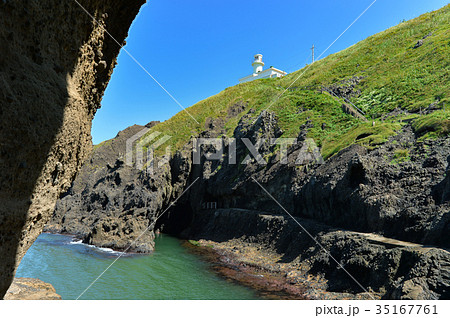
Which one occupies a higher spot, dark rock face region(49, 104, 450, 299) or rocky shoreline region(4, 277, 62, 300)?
dark rock face region(49, 104, 450, 299)

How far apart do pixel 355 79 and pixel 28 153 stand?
204 feet

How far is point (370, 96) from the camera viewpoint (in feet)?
154

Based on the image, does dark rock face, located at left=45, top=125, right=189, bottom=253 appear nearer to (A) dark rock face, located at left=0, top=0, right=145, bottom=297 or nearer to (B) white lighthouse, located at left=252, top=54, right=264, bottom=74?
(A) dark rock face, located at left=0, top=0, right=145, bottom=297

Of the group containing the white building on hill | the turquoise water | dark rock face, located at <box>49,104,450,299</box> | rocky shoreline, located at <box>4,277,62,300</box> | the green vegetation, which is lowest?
the turquoise water

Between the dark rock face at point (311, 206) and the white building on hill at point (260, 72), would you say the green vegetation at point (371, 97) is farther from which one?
the white building on hill at point (260, 72)

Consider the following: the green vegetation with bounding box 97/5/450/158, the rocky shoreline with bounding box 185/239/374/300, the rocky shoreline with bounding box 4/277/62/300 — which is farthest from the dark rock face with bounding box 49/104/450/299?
the rocky shoreline with bounding box 4/277/62/300

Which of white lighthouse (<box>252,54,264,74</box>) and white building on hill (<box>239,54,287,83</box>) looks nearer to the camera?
white building on hill (<box>239,54,287,83</box>)

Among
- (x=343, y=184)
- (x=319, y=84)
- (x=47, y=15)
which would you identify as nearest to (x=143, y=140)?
(x=319, y=84)

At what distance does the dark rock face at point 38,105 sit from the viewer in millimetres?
5332

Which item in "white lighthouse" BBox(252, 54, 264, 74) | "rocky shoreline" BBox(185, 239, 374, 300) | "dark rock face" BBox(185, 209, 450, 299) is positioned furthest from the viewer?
"white lighthouse" BBox(252, 54, 264, 74)

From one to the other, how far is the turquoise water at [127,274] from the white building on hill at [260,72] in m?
84.1

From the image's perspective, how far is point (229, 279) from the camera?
84.8 ft

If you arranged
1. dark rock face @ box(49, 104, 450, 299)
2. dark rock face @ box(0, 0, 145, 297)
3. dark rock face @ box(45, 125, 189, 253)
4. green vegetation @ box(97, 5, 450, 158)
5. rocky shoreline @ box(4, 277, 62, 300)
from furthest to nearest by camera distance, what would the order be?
dark rock face @ box(45, 125, 189, 253) → green vegetation @ box(97, 5, 450, 158) → dark rock face @ box(49, 104, 450, 299) → rocky shoreline @ box(4, 277, 62, 300) → dark rock face @ box(0, 0, 145, 297)

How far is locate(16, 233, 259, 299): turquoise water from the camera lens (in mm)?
22062
